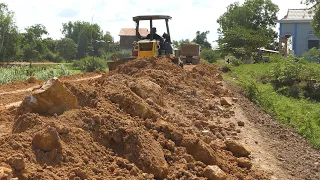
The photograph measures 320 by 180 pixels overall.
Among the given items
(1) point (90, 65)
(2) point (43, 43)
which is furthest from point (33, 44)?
(1) point (90, 65)

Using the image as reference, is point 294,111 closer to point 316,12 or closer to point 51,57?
point 316,12

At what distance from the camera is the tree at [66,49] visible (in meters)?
67.5

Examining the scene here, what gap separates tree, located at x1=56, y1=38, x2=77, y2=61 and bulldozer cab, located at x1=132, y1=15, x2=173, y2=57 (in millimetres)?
50147

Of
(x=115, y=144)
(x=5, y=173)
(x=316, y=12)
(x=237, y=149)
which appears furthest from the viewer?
(x=316, y=12)

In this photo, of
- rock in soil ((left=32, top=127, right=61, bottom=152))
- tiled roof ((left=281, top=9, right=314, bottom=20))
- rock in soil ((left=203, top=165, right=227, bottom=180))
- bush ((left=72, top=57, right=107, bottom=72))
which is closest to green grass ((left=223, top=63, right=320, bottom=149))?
rock in soil ((left=203, top=165, right=227, bottom=180))

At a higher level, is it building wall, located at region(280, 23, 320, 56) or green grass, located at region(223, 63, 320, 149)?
building wall, located at region(280, 23, 320, 56)

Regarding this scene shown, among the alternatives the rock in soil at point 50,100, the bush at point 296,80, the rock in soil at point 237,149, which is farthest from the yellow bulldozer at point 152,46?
the rock in soil at point 50,100

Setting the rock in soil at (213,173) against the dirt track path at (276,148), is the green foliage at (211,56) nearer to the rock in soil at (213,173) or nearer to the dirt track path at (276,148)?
the dirt track path at (276,148)

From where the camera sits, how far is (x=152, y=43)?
17219mm

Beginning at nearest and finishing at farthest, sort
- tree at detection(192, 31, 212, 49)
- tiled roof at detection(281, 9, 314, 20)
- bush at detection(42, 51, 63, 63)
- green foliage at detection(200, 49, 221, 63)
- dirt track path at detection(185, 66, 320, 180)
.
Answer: dirt track path at detection(185, 66, 320, 180) → green foliage at detection(200, 49, 221, 63) → tiled roof at detection(281, 9, 314, 20) → bush at detection(42, 51, 63, 63) → tree at detection(192, 31, 212, 49)

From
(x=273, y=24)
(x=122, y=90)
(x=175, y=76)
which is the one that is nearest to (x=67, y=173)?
(x=122, y=90)

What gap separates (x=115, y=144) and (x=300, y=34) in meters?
42.8

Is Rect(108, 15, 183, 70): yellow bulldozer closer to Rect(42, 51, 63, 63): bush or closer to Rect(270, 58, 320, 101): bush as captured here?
Rect(270, 58, 320, 101): bush

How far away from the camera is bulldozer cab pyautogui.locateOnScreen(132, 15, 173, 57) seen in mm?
17312
